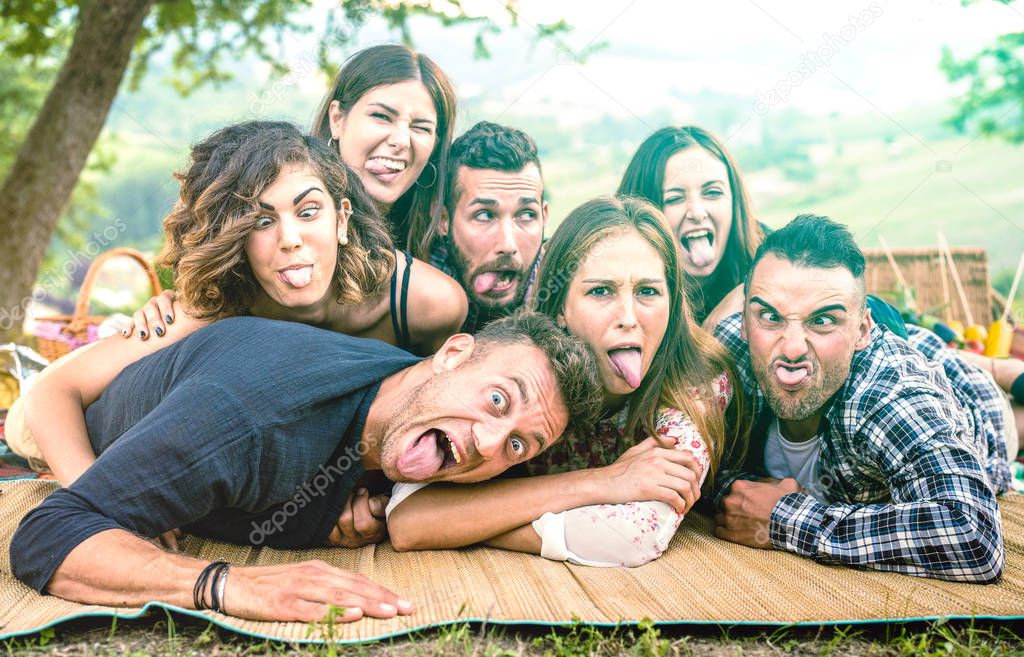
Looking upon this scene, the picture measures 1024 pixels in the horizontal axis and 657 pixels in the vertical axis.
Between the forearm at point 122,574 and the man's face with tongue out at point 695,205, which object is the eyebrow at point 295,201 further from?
the man's face with tongue out at point 695,205

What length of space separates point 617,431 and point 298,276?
1.50 metres

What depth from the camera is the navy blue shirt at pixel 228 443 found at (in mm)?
2719

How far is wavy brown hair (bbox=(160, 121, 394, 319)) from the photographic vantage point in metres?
3.52

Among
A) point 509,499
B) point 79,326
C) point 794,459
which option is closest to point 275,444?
point 509,499

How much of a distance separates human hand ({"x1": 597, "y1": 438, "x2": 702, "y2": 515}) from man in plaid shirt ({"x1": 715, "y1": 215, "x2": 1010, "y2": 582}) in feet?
1.23

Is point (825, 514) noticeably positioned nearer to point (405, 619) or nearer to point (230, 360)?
point (405, 619)

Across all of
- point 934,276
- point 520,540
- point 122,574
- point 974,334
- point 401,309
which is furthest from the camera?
point 934,276

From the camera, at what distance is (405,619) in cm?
266

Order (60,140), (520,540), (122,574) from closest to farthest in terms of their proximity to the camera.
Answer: (122,574) < (520,540) < (60,140)

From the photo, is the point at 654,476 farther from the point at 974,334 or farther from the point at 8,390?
A: the point at 8,390

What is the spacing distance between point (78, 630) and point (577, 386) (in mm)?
1807

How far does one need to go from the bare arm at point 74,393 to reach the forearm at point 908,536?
2647mm

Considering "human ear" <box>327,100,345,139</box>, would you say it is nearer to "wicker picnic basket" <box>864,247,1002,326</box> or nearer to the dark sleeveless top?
the dark sleeveless top

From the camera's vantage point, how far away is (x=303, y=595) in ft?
8.65
